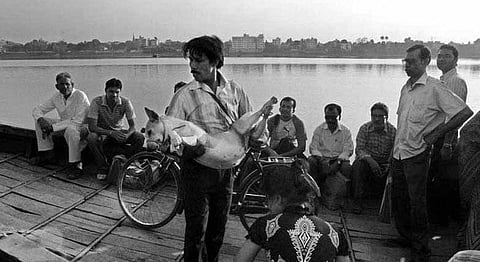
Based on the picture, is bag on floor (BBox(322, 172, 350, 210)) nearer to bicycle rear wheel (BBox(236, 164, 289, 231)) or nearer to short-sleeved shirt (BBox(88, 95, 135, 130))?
bicycle rear wheel (BBox(236, 164, 289, 231))

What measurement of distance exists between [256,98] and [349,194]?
16.7 metres

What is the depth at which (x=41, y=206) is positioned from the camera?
14.7ft

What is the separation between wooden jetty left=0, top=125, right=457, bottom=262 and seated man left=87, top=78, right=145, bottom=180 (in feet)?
1.04

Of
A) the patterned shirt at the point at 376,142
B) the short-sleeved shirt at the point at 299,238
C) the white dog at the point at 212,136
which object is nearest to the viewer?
the short-sleeved shirt at the point at 299,238

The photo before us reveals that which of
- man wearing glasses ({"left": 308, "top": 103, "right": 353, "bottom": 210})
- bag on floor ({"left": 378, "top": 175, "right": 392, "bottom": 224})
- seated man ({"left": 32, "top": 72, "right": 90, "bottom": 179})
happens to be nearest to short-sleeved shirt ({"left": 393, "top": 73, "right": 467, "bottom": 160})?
bag on floor ({"left": 378, "top": 175, "right": 392, "bottom": 224})

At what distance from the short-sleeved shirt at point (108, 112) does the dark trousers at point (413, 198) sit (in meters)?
3.08

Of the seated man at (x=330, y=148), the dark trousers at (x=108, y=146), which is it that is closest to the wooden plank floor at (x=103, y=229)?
the dark trousers at (x=108, y=146)

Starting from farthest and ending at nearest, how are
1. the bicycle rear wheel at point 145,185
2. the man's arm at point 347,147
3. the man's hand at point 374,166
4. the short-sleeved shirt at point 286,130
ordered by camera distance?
the short-sleeved shirt at point 286,130 < the man's arm at point 347,147 < the man's hand at point 374,166 < the bicycle rear wheel at point 145,185

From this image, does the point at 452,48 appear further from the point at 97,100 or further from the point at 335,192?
the point at 97,100

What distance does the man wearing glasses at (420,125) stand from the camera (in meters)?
3.13

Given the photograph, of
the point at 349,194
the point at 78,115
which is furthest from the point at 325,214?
the point at 78,115

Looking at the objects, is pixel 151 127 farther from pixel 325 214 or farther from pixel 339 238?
pixel 325 214

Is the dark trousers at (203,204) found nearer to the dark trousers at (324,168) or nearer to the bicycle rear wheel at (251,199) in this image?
the bicycle rear wheel at (251,199)

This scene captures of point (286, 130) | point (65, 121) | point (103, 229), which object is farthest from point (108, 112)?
point (286, 130)
